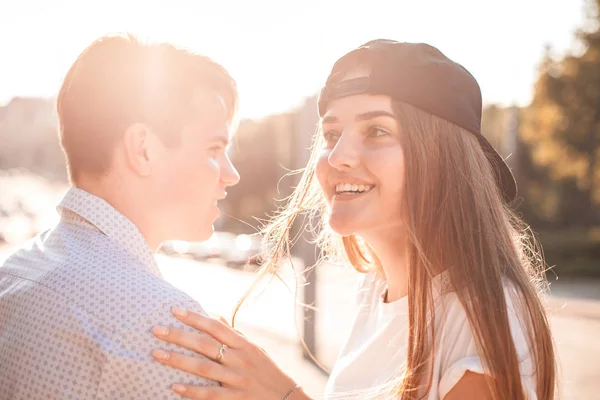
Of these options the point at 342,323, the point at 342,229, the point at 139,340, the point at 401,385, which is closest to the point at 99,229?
the point at 139,340

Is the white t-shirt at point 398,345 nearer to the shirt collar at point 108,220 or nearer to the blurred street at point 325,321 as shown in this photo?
the blurred street at point 325,321

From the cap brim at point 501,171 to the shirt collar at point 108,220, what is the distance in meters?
1.28

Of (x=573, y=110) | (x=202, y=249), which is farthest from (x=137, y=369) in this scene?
(x=573, y=110)

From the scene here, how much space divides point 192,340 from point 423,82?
1.24 m

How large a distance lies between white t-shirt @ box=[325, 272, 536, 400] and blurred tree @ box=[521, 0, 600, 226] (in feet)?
65.5

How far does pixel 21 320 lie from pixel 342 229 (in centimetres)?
120

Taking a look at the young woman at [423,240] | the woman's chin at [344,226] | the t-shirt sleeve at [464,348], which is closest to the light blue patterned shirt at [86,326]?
the young woman at [423,240]

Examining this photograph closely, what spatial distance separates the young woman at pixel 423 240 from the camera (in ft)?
6.56

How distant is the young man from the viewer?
5.32ft

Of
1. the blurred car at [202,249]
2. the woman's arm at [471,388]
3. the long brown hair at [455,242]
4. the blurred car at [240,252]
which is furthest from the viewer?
the blurred car at [202,249]

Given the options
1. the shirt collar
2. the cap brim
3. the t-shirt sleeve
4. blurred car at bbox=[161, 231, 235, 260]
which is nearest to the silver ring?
the shirt collar

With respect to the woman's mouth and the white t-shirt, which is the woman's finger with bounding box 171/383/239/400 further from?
the woman's mouth

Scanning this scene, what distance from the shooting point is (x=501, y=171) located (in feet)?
8.44

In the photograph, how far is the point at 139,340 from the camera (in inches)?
63.9
